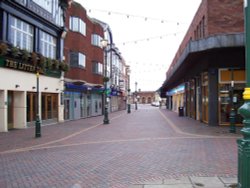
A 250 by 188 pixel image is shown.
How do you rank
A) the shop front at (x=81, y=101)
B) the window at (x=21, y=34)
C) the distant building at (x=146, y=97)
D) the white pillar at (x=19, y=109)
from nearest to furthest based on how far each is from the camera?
the window at (x=21, y=34) < the white pillar at (x=19, y=109) < the shop front at (x=81, y=101) < the distant building at (x=146, y=97)

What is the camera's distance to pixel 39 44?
23.9 m

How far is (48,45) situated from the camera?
1019 inches

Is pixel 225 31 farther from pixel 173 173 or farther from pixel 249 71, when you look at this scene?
pixel 249 71

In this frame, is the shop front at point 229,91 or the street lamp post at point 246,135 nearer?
the street lamp post at point 246,135

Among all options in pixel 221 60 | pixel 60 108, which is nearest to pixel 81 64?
pixel 60 108

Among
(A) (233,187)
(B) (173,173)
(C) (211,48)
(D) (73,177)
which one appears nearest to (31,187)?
(D) (73,177)

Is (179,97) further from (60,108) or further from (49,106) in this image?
(49,106)

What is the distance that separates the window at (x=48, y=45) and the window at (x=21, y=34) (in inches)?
62.0

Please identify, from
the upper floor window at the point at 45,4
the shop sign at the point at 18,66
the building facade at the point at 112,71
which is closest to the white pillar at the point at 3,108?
the shop sign at the point at 18,66

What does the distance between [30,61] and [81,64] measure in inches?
456

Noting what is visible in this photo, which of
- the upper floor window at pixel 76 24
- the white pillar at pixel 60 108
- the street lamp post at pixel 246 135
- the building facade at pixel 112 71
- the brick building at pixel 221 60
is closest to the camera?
the street lamp post at pixel 246 135

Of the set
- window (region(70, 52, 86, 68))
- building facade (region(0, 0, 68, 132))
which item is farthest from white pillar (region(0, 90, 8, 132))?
window (region(70, 52, 86, 68))

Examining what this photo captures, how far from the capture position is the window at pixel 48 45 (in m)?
24.7

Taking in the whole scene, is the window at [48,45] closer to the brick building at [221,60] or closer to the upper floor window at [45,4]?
the upper floor window at [45,4]
